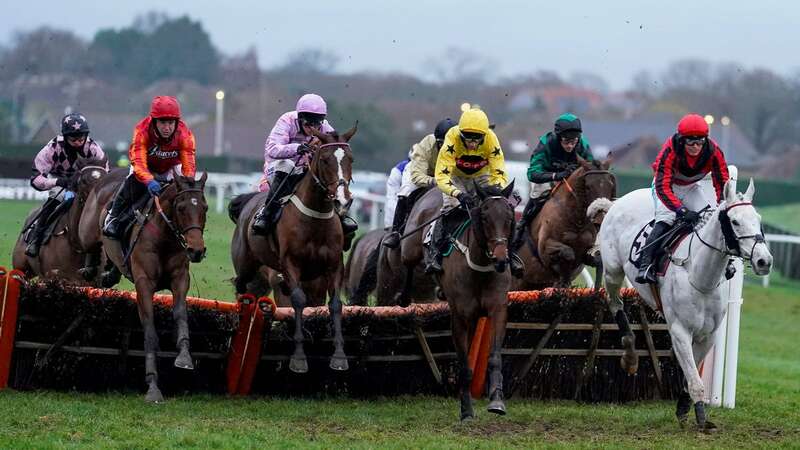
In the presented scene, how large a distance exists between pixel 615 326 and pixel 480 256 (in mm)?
2174

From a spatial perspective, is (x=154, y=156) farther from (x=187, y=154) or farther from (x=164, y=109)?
(x=164, y=109)

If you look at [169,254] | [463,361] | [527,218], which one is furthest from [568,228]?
[169,254]

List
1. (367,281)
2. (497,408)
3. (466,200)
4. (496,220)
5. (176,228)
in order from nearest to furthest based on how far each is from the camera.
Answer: (497,408)
(496,220)
(466,200)
(176,228)
(367,281)

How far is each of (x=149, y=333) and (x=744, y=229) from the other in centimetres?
475

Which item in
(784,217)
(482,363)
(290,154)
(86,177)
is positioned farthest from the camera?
(784,217)

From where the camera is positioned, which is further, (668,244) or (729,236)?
(668,244)

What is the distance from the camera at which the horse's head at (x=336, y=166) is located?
10469 mm

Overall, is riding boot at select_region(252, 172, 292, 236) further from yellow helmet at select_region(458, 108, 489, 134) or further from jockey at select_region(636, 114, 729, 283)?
jockey at select_region(636, 114, 729, 283)

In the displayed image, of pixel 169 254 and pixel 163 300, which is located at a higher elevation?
pixel 169 254

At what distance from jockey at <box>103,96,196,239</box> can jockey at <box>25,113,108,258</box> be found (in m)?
2.10

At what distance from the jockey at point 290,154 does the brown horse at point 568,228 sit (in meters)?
2.31

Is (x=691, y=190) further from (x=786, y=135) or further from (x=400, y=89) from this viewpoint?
(x=786, y=135)

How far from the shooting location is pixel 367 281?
14.1 metres

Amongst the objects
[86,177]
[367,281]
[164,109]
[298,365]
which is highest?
[164,109]
